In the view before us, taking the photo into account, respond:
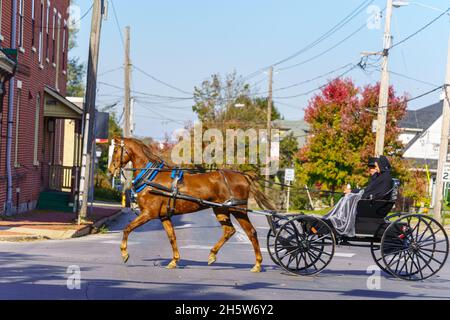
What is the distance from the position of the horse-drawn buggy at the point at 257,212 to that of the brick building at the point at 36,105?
8402mm

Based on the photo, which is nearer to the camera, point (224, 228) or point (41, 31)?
point (224, 228)

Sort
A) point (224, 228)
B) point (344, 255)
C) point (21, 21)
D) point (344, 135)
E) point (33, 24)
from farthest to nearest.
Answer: point (344, 135), point (33, 24), point (21, 21), point (344, 255), point (224, 228)

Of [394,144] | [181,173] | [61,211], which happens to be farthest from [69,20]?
[181,173]

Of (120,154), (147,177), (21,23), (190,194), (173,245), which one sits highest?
(21,23)

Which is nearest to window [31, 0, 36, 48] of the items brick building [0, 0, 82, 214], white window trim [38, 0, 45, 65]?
brick building [0, 0, 82, 214]

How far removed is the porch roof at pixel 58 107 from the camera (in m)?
28.0

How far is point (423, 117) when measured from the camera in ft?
212

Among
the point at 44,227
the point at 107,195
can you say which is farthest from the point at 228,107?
the point at 44,227

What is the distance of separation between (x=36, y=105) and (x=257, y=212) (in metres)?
15.9

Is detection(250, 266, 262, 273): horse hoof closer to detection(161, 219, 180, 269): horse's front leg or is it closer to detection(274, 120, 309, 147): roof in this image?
detection(161, 219, 180, 269): horse's front leg

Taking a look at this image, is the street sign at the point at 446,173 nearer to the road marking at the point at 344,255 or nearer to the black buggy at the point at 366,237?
the road marking at the point at 344,255

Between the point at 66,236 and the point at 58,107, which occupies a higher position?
the point at 58,107

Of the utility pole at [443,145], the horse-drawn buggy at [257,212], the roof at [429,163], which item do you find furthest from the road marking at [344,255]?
the roof at [429,163]

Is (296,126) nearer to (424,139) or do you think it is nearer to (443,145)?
(424,139)
